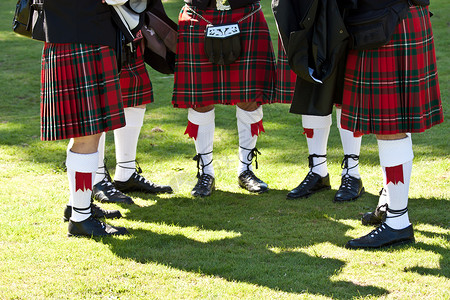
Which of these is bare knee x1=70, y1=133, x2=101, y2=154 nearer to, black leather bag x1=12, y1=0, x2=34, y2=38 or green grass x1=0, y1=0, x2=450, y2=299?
green grass x1=0, y1=0, x2=450, y2=299

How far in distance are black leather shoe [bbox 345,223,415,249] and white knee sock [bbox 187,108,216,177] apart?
3.91 feet

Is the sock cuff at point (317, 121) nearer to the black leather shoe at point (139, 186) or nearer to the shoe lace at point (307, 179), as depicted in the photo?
the shoe lace at point (307, 179)

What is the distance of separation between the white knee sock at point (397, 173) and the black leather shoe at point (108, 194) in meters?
1.47

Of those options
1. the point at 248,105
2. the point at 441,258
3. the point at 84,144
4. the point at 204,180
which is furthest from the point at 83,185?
the point at 441,258

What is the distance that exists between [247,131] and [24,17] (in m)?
1.44

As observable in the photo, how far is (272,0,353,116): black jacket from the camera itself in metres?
2.52

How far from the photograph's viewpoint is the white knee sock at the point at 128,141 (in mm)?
3553

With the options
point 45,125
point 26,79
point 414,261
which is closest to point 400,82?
point 414,261

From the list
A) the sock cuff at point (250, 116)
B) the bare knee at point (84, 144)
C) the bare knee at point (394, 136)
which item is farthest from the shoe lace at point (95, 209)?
the bare knee at point (394, 136)

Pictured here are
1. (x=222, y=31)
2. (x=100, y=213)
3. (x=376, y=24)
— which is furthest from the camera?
(x=222, y=31)

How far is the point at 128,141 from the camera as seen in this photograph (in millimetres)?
3570

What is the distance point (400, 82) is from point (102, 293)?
149 centimetres

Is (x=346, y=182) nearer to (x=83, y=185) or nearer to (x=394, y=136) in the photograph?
(x=394, y=136)

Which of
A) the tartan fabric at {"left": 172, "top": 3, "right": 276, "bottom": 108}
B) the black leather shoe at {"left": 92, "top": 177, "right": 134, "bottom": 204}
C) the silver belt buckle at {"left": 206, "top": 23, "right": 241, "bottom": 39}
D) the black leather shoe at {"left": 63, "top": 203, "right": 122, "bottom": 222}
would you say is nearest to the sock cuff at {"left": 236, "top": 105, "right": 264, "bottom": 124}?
the tartan fabric at {"left": 172, "top": 3, "right": 276, "bottom": 108}
